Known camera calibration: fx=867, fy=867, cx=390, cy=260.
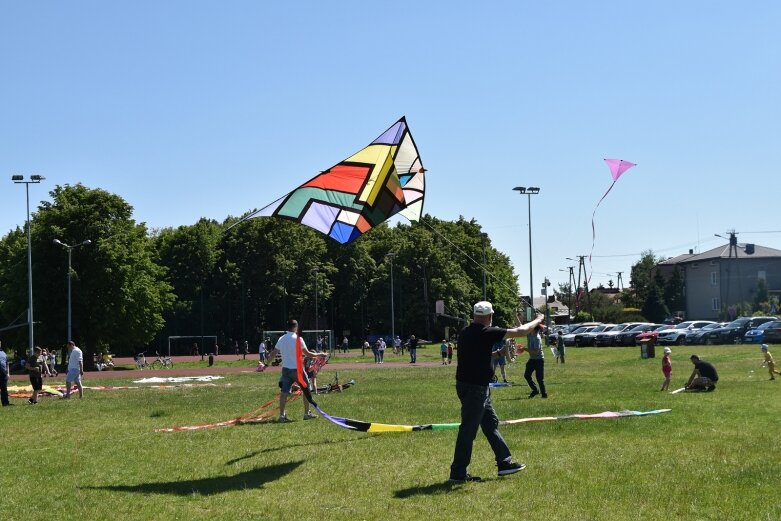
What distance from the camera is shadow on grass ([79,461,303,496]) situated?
9575mm

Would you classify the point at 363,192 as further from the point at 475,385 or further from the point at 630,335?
the point at 630,335

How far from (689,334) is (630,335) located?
5107 mm

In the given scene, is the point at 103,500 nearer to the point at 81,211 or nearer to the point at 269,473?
the point at 269,473

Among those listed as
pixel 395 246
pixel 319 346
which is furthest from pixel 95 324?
pixel 395 246

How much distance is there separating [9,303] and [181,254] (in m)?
31.7

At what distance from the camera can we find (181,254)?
299 feet

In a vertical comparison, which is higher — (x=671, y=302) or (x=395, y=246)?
(x=395, y=246)

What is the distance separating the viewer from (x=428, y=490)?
9.17 m

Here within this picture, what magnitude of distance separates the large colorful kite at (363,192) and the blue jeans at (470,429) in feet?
17.9

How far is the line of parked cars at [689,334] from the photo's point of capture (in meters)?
53.5

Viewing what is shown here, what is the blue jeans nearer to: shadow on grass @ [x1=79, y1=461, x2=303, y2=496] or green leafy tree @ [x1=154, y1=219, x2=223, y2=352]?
shadow on grass @ [x1=79, y1=461, x2=303, y2=496]

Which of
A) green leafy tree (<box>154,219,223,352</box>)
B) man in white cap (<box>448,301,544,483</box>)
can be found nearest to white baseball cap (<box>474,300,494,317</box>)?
man in white cap (<box>448,301,544,483</box>)

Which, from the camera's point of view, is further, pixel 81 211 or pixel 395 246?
pixel 395 246

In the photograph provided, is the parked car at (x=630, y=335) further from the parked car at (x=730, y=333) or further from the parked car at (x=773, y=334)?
the parked car at (x=773, y=334)
